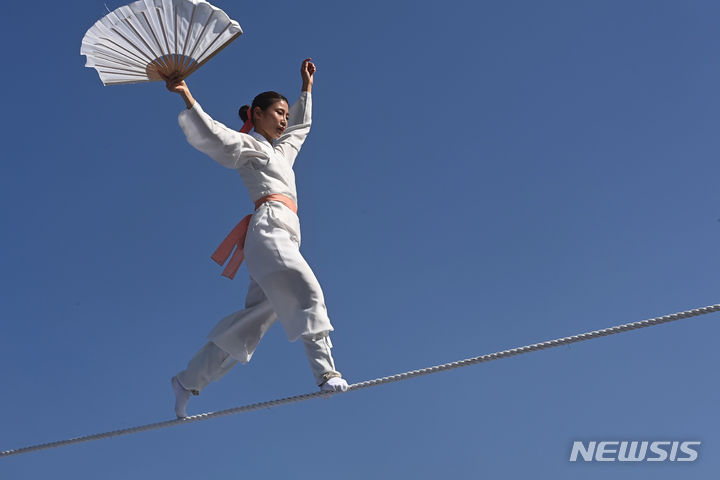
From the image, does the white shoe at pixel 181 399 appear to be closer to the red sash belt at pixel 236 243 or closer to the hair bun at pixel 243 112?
the red sash belt at pixel 236 243

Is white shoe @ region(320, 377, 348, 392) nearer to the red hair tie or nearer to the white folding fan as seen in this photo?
the red hair tie

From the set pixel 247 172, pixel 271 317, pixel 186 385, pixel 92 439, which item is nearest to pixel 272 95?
pixel 247 172

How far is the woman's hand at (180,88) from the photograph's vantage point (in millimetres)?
4559

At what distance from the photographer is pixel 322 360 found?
4566 mm

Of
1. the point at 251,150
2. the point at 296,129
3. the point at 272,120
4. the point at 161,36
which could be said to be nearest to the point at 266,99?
the point at 272,120

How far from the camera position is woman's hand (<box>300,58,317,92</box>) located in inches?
218

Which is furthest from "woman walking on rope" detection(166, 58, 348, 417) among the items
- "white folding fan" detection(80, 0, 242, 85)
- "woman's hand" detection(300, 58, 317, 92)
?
"woman's hand" detection(300, 58, 317, 92)

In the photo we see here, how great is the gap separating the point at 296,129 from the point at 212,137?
2.60 ft

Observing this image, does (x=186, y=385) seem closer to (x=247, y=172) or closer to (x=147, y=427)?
(x=147, y=427)

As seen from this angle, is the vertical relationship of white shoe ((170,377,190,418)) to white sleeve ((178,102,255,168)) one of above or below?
below

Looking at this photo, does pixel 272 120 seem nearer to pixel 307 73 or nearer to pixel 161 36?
pixel 307 73

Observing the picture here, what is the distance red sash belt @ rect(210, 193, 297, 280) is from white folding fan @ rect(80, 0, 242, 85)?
752 millimetres

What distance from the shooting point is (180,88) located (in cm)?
455

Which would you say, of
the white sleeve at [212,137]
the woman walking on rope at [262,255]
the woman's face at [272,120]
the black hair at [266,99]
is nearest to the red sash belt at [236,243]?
the woman walking on rope at [262,255]
